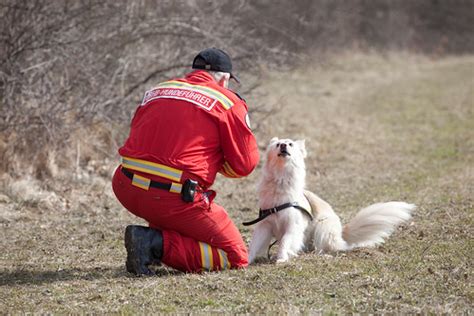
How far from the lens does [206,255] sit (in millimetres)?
5766

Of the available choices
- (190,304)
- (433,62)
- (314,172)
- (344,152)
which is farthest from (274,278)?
(433,62)

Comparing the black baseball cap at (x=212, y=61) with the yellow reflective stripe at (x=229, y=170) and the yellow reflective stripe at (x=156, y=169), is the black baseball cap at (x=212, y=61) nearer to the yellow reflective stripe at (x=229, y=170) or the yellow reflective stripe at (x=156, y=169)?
the yellow reflective stripe at (x=229, y=170)

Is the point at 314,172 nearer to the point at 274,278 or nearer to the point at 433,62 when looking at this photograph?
the point at 274,278

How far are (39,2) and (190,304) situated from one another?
643cm

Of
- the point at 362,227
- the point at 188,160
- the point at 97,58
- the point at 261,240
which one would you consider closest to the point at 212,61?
the point at 188,160

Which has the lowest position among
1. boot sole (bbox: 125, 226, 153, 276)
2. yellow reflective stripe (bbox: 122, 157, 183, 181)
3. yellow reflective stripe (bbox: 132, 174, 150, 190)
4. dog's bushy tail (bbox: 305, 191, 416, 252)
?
boot sole (bbox: 125, 226, 153, 276)

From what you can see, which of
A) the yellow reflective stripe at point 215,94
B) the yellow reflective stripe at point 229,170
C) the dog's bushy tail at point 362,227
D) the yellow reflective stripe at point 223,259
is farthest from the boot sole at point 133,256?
the dog's bushy tail at point 362,227

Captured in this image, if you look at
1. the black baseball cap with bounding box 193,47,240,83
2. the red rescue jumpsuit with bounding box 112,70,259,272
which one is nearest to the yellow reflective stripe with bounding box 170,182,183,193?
the red rescue jumpsuit with bounding box 112,70,259,272

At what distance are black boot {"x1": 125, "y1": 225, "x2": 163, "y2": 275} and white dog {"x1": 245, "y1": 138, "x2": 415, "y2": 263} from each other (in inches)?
39.4

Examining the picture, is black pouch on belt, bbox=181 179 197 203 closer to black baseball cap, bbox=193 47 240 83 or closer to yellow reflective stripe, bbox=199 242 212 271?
yellow reflective stripe, bbox=199 242 212 271

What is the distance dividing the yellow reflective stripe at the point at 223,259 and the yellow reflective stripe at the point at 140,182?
2.65ft

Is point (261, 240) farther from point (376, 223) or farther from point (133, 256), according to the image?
point (133, 256)

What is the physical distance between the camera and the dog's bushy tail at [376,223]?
6.56 meters

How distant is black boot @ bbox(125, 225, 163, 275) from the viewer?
222 inches
